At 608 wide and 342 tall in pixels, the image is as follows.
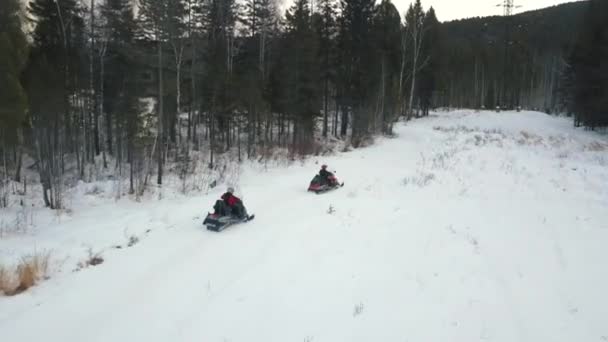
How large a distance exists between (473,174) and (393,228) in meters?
8.32

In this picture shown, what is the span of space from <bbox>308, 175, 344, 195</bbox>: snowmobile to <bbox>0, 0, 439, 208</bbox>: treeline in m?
6.76

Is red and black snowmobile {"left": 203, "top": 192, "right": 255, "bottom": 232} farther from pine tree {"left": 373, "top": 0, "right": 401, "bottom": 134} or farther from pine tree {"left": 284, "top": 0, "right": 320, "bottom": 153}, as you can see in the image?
pine tree {"left": 373, "top": 0, "right": 401, "bottom": 134}

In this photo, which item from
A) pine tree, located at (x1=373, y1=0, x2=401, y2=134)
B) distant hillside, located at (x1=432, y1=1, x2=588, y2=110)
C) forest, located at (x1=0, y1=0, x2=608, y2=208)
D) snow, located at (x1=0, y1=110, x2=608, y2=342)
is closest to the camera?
snow, located at (x1=0, y1=110, x2=608, y2=342)

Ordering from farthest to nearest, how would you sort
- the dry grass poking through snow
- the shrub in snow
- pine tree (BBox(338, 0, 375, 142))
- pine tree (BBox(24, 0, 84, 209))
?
pine tree (BBox(338, 0, 375, 142))
pine tree (BBox(24, 0, 84, 209))
the dry grass poking through snow
the shrub in snow

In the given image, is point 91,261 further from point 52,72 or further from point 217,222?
point 52,72

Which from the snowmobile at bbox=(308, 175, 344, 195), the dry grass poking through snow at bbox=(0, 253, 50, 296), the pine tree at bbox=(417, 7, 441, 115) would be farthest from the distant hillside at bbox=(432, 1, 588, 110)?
the dry grass poking through snow at bbox=(0, 253, 50, 296)

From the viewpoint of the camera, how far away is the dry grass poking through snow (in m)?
6.38

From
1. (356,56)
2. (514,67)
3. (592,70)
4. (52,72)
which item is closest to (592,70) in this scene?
(592,70)

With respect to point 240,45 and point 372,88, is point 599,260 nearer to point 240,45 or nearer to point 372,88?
point 372,88

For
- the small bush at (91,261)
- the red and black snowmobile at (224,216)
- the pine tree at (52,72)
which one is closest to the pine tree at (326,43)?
the pine tree at (52,72)

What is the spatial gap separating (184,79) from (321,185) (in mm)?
16966

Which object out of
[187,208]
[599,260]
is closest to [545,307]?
[599,260]

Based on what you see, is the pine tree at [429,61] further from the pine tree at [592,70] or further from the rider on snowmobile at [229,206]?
the rider on snowmobile at [229,206]

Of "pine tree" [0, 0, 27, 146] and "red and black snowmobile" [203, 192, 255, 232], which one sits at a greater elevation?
"pine tree" [0, 0, 27, 146]
